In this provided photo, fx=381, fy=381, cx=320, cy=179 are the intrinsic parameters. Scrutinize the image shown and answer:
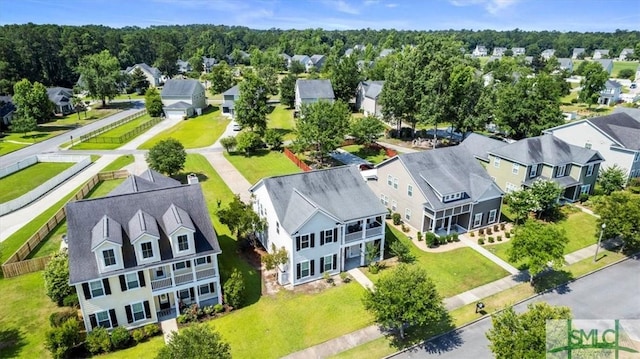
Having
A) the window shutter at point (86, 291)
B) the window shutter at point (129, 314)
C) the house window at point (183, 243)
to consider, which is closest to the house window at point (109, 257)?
the window shutter at point (86, 291)

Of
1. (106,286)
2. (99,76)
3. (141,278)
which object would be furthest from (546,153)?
(99,76)

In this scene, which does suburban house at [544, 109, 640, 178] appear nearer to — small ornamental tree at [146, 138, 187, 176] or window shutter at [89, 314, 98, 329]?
small ornamental tree at [146, 138, 187, 176]

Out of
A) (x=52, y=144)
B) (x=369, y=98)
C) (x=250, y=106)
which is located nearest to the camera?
(x=250, y=106)

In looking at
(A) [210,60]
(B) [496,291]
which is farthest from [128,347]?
(A) [210,60]

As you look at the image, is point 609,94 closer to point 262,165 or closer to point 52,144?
point 262,165

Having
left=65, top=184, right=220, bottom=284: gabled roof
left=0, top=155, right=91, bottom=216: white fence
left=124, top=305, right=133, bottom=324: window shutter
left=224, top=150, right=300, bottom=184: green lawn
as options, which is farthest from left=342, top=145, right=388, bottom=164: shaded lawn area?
left=124, top=305, right=133, bottom=324: window shutter

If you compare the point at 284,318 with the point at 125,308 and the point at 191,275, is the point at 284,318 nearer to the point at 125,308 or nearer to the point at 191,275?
the point at 191,275
